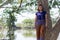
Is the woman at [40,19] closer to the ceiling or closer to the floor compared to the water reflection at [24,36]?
closer to the ceiling

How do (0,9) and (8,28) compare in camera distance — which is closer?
(8,28)

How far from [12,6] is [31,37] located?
1.64 m

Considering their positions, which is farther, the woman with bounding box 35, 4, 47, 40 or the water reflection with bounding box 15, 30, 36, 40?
the water reflection with bounding box 15, 30, 36, 40

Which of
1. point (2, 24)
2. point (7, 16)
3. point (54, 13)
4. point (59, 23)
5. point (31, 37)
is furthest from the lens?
point (31, 37)

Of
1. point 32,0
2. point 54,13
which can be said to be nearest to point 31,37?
point 54,13

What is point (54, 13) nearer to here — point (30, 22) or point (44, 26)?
point (30, 22)

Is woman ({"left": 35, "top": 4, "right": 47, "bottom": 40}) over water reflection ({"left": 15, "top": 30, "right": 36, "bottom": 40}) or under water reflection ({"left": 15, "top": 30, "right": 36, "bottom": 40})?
over

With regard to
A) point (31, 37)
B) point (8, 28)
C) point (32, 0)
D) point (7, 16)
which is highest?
point (32, 0)

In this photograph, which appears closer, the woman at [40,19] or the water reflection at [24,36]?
the woman at [40,19]

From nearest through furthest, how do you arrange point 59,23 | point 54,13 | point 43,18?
point 43,18 → point 59,23 → point 54,13

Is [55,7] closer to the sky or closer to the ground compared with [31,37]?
closer to the sky

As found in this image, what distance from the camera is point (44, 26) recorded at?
10.0 ft

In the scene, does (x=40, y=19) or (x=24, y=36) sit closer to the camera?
(x=40, y=19)

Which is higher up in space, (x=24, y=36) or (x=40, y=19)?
(x=40, y=19)
